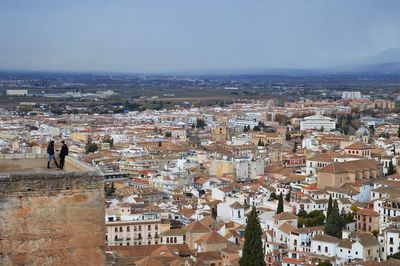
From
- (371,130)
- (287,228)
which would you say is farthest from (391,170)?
(371,130)

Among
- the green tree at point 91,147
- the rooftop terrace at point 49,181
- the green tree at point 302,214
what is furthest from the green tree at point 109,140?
the rooftop terrace at point 49,181

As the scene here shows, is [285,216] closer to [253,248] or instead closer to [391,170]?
[253,248]

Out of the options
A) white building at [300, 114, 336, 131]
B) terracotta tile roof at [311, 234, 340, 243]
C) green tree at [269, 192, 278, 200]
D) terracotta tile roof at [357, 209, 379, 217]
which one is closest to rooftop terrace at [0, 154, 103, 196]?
terracotta tile roof at [311, 234, 340, 243]

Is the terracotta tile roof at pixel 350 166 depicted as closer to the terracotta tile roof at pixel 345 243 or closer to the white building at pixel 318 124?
the terracotta tile roof at pixel 345 243

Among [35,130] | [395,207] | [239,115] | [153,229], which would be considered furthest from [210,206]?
[239,115]

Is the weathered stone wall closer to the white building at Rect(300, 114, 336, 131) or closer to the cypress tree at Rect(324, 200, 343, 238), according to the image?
the cypress tree at Rect(324, 200, 343, 238)

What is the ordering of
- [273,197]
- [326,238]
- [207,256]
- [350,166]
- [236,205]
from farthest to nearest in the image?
1. [350,166]
2. [273,197]
3. [236,205]
4. [326,238]
5. [207,256]

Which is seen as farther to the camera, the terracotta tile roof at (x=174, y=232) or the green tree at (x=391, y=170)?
the green tree at (x=391, y=170)
